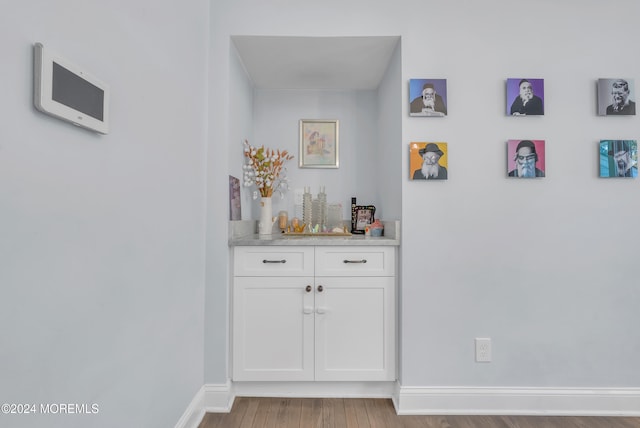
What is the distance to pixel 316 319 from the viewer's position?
208 centimetres

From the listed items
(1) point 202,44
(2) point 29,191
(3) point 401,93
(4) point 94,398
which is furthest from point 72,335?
(3) point 401,93

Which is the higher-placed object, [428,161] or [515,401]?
[428,161]

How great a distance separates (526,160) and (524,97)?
351 millimetres

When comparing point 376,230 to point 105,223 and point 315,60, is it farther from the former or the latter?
point 105,223

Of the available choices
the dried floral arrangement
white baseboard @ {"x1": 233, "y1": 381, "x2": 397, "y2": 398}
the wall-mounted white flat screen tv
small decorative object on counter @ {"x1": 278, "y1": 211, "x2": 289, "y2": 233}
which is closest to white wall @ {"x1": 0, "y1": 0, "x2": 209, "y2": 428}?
the wall-mounted white flat screen tv

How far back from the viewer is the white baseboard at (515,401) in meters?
1.98

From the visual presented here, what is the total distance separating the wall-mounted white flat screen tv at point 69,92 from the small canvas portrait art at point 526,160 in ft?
6.33

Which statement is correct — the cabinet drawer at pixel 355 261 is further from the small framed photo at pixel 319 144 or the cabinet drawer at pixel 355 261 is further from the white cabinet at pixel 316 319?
the small framed photo at pixel 319 144

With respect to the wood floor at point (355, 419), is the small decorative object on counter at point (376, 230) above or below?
above

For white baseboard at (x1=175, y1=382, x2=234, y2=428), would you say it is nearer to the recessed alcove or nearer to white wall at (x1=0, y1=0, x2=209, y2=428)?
white wall at (x1=0, y1=0, x2=209, y2=428)

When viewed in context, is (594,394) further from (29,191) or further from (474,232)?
(29,191)

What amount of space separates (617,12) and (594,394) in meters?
2.14

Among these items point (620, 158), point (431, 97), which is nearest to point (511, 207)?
point (620, 158)

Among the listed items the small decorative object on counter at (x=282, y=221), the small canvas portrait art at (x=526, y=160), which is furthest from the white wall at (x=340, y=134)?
the small canvas portrait art at (x=526, y=160)
